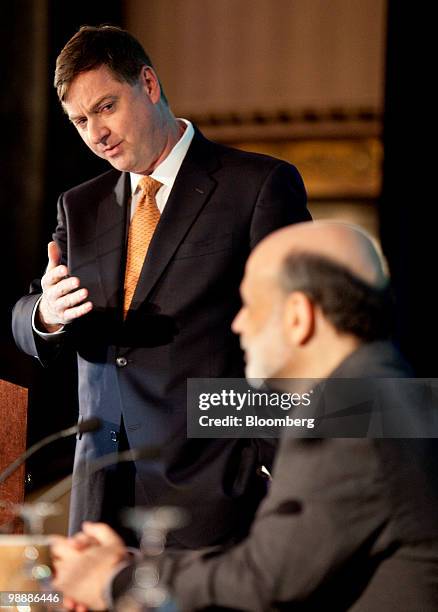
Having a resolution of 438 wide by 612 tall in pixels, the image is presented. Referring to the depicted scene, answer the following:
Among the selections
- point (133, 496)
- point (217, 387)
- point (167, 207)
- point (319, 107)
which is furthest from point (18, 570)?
point (319, 107)

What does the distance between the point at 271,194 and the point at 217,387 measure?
40 centimetres

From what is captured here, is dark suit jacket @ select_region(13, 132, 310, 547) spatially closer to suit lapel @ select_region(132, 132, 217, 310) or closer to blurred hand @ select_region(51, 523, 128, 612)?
Answer: suit lapel @ select_region(132, 132, 217, 310)

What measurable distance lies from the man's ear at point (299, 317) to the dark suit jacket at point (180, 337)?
0.64m

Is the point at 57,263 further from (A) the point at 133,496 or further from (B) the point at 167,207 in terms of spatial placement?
(A) the point at 133,496

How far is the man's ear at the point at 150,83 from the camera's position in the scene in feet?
7.02

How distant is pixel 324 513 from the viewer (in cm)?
129

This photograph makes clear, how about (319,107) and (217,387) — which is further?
(319,107)

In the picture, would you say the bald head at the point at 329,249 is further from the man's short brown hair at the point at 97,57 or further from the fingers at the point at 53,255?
the man's short brown hair at the point at 97,57

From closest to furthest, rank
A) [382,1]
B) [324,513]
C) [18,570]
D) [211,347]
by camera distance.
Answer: [324,513]
[18,570]
[211,347]
[382,1]

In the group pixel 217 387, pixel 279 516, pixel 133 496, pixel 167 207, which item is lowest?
pixel 133 496

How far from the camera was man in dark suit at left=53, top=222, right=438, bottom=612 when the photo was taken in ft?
4.24

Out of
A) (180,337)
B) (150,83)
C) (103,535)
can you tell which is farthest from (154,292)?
(103,535)

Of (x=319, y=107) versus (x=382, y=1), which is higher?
(x=382, y=1)

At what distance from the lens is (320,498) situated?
4.24ft
